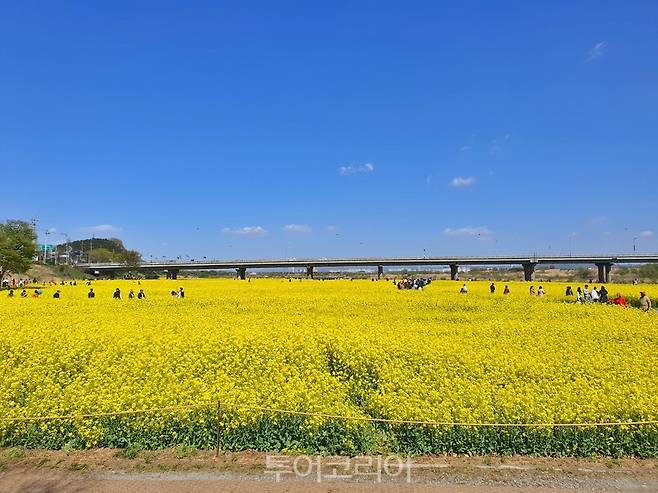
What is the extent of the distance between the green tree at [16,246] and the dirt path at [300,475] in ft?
204

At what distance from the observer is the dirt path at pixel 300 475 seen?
344 inches

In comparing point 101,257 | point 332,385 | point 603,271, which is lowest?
point 332,385

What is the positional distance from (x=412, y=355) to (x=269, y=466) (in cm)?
624

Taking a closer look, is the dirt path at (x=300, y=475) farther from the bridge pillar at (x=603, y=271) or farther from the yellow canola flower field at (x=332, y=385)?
the bridge pillar at (x=603, y=271)

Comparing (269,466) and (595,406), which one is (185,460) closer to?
(269,466)

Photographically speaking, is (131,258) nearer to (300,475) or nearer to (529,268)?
(529,268)

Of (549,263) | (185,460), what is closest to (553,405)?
(185,460)

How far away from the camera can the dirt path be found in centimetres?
874

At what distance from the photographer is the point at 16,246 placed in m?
65.7

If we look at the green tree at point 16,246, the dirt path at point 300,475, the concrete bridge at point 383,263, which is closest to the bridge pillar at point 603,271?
the concrete bridge at point 383,263

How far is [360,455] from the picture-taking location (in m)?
9.96

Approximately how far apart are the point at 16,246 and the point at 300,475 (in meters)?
68.8

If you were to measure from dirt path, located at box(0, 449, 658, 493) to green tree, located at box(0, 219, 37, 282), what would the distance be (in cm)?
6208

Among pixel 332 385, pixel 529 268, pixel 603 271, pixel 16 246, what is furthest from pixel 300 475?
pixel 529 268
